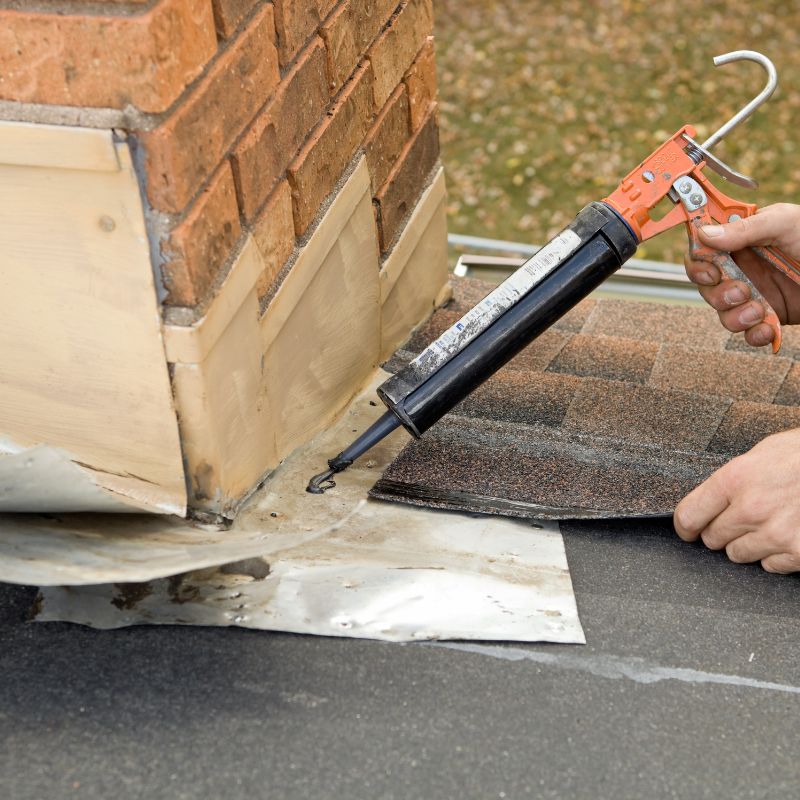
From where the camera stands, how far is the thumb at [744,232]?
1.81 metres

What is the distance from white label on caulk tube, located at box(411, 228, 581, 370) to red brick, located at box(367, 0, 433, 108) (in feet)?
1.67

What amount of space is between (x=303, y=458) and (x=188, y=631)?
49cm

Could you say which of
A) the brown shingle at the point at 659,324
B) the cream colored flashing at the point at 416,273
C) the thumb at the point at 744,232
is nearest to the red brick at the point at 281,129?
the cream colored flashing at the point at 416,273

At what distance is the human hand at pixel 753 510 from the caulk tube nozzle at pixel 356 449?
1.55 ft

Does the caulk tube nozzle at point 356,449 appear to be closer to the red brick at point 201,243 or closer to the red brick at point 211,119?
the red brick at point 201,243

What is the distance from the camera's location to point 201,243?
1.32 m

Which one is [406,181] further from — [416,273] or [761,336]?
[761,336]

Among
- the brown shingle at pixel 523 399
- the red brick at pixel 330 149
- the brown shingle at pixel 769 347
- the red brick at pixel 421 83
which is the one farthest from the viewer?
the brown shingle at pixel 769 347

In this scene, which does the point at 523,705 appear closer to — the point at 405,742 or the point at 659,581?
the point at 405,742

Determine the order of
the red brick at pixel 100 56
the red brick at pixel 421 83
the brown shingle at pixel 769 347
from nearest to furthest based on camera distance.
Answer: the red brick at pixel 100 56
the red brick at pixel 421 83
the brown shingle at pixel 769 347

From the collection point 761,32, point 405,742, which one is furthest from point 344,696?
point 761,32

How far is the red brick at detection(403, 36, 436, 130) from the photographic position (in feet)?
6.81

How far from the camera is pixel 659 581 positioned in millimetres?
1421

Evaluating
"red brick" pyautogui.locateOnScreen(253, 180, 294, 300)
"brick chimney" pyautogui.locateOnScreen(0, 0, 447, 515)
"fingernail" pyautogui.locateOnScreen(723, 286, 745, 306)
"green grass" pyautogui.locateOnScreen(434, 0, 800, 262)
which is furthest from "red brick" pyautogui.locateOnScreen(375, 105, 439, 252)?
"green grass" pyautogui.locateOnScreen(434, 0, 800, 262)
